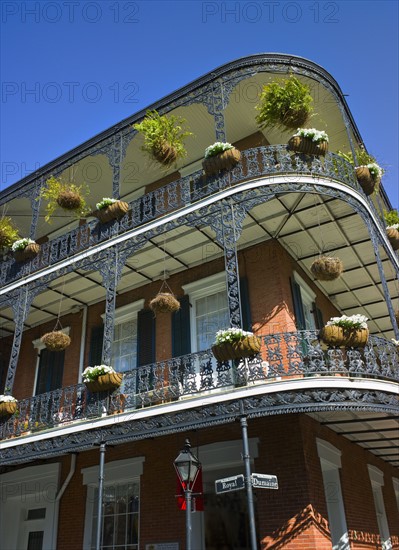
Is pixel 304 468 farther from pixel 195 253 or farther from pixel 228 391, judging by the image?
pixel 195 253

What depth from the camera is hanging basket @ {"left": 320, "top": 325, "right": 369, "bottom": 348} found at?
7195mm

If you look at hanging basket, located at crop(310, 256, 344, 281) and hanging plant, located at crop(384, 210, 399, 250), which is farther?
hanging plant, located at crop(384, 210, 399, 250)

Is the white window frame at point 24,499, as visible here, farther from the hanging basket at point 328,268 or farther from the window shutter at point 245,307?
the hanging basket at point 328,268

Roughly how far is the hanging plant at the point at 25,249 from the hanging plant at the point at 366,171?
24.0 feet

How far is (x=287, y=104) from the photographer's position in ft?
29.9

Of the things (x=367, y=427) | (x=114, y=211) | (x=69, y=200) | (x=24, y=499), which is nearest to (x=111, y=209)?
(x=114, y=211)

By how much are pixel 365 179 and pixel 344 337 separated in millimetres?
4025

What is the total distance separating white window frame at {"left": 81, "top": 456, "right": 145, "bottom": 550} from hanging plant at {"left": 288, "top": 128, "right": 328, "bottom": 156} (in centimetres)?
681

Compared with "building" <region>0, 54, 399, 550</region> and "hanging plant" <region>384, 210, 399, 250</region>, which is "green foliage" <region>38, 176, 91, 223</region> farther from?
"hanging plant" <region>384, 210, 399, 250</region>

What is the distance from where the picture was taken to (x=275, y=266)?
969 cm

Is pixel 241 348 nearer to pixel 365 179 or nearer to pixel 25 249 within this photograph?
pixel 365 179

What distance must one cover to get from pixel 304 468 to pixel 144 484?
134 inches

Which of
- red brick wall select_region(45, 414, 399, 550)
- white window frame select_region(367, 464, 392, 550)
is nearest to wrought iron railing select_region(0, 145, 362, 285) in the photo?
red brick wall select_region(45, 414, 399, 550)

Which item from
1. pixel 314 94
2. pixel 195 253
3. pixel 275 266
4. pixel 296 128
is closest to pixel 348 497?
pixel 275 266
